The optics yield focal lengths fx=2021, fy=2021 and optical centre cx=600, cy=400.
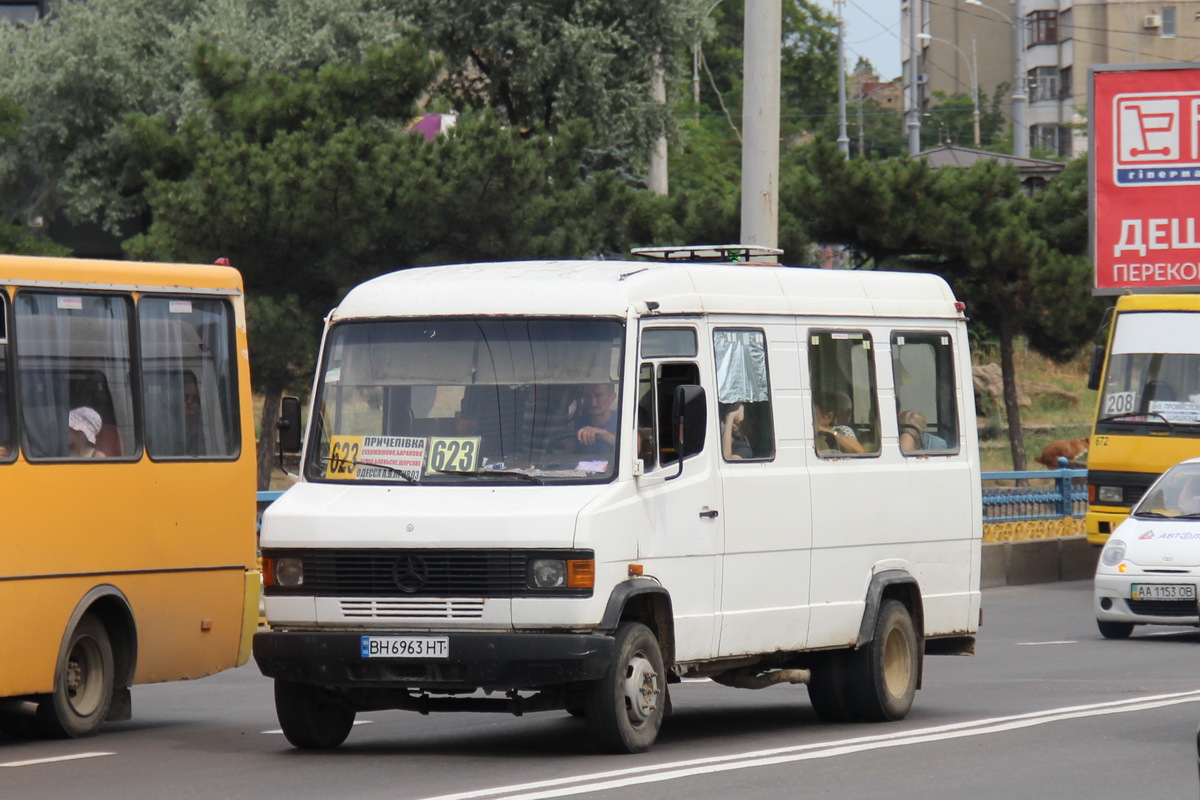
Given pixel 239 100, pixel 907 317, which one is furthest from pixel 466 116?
pixel 907 317

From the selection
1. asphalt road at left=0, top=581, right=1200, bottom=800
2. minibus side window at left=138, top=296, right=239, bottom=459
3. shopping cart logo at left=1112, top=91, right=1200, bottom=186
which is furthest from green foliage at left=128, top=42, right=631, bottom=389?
minibus side window at left=138, top=296, right=239, bottom=459

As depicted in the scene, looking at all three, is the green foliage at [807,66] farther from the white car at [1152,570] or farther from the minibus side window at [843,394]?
the minibus side window at [843,394]

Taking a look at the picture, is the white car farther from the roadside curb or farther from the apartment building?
the apartment building

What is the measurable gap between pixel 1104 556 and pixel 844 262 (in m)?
14.9

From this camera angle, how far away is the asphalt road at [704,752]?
8828 millimetres

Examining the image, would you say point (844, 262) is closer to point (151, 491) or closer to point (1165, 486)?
point (1165, 486)

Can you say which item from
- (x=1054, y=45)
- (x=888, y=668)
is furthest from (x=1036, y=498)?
(x=1054, y=45)

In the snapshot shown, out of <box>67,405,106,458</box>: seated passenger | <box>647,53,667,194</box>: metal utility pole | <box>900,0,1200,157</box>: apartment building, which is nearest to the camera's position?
<box>67,405,106,458</box>: seated passenger

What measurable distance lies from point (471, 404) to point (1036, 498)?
54.8ft

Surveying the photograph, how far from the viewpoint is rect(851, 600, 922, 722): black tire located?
11367mm

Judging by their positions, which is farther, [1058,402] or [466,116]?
[1058,402]

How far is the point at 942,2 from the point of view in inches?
3524

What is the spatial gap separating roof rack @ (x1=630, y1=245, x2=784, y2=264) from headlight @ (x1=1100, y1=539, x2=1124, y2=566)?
237 inches

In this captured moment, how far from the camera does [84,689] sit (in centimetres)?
1127
